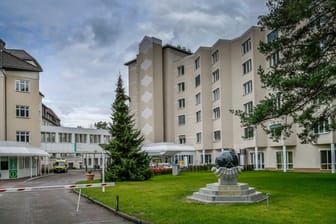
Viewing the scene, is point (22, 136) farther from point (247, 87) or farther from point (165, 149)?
point (247, 87)

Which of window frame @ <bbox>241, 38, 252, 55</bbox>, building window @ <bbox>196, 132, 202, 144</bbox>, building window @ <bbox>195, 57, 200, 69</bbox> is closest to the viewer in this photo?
window frame @ <bbox>241, 38, 252, 55</bbox>

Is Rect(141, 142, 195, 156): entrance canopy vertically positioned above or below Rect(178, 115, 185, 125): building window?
below

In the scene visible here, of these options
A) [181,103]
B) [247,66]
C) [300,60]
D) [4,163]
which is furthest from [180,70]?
[300,60]

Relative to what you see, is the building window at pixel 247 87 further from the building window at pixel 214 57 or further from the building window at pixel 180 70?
the building window at pixel 180 70

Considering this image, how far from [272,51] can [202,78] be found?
41.4 metres

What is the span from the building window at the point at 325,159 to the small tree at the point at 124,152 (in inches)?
682

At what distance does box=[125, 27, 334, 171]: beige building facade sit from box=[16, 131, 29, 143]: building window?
24.3 meters

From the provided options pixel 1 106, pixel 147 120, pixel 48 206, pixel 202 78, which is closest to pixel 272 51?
pixel 48 206

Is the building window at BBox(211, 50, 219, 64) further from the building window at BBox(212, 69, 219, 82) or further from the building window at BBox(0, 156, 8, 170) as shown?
the building window at BBox(0, 156, 8, 170)

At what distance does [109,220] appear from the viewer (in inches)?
537

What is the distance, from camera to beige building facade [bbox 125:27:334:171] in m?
45.4

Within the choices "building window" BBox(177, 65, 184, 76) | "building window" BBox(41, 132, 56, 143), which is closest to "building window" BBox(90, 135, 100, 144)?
"building window" BBox(41, 132, 56, 143)

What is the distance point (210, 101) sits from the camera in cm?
6047

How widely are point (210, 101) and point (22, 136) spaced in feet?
87.1
